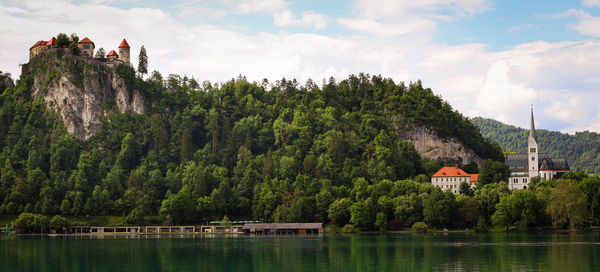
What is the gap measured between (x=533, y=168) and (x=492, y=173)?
11.6 meters

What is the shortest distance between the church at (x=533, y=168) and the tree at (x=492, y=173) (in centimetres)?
271

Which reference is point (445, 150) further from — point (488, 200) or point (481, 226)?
point (481, 226)

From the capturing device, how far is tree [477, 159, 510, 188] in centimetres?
15700

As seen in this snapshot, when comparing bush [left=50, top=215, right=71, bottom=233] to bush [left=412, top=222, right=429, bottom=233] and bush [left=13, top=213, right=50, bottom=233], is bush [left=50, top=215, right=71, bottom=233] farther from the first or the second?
bush [left=412, top=222, right=429, bottom=233]

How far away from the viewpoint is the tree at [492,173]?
157 metres

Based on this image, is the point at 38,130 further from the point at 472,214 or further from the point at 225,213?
the point at 472,214

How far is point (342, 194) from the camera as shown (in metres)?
158

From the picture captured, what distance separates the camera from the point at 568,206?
115 meters

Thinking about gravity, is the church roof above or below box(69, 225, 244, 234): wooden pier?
above

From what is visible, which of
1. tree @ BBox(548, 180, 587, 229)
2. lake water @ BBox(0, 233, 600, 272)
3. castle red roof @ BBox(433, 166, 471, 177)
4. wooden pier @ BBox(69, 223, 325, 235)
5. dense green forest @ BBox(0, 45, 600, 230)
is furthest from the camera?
castle red roof @ BBox(433, 166, 471, 177)

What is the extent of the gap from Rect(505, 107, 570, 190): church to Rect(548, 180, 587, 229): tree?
4004 centimetres

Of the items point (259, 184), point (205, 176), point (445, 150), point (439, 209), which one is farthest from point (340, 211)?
point (445, 150)

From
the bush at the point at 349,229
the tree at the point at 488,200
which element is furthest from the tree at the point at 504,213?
the bush at the point at 349,229

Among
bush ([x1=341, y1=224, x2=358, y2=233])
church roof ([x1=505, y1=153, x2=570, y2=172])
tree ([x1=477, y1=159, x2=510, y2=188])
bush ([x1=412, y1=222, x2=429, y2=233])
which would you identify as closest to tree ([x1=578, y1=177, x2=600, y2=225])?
bush ([x1=412, y1=222, x2=429, y2=233])
